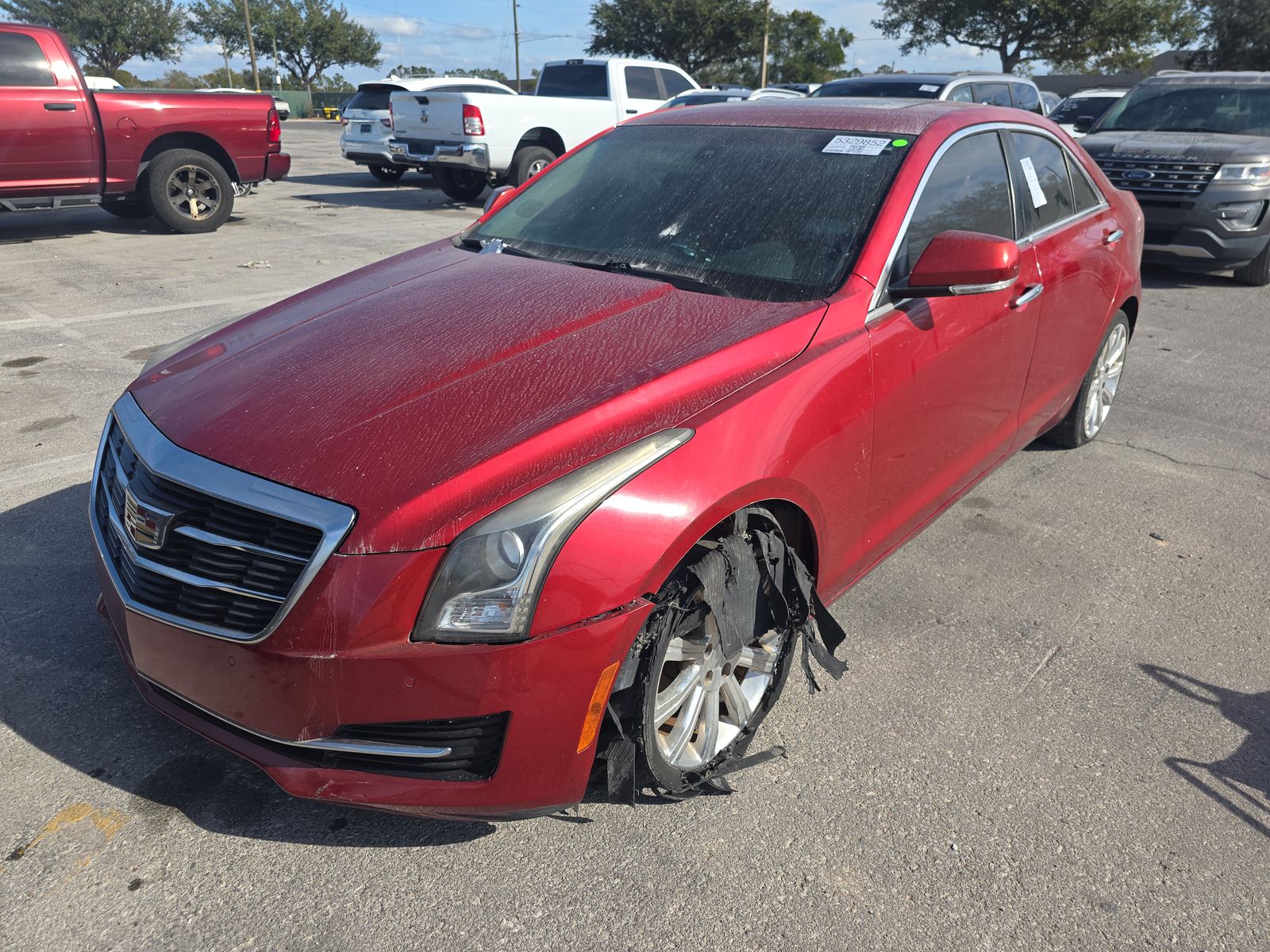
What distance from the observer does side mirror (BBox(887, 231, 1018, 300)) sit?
291cm

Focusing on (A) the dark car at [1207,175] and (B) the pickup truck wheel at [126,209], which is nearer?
(A) the dark car at [1207,175]

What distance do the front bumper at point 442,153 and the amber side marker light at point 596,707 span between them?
1205 centimetres

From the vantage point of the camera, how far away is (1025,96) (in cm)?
1253

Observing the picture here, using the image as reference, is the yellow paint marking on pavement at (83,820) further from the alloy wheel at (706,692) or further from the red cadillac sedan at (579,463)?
the alloy wheel at (706,692)

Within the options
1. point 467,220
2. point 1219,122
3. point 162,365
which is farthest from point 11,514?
point 1219,122

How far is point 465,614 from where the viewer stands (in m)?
2.07

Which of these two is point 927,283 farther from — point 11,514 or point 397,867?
point 11,514

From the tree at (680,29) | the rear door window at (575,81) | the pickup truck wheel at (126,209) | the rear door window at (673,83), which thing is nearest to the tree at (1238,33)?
the tree at (680,29)

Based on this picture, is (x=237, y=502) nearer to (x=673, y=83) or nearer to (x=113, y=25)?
(x=673, y=83)

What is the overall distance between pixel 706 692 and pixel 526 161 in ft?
39.5

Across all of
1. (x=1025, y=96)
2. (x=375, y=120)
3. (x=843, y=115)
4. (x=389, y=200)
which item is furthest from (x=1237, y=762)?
(x=375, y=120)

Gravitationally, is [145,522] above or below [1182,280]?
above

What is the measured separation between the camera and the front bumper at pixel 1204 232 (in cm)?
874

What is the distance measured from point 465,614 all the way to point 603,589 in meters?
0.29
